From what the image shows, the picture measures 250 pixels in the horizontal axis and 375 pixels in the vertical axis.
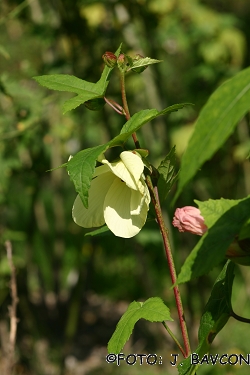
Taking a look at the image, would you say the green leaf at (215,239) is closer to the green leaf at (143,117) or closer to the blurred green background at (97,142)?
the green leaf at (143,117)

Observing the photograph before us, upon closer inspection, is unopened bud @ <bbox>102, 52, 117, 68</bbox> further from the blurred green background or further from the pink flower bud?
the blurred green background

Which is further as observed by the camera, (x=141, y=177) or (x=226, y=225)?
(x=141, y=177)

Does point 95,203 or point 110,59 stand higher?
point 110,59

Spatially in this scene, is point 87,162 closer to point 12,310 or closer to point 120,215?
point 120,215

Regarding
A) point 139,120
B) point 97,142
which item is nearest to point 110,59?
point 139,120

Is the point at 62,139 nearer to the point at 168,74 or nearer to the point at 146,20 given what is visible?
the point at 146,20

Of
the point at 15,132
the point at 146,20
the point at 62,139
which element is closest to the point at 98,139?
the point at 62,139

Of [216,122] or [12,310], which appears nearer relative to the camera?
[216,122]
